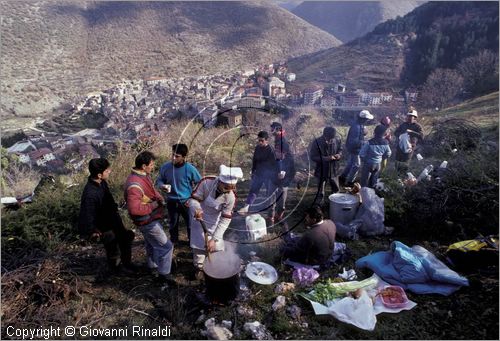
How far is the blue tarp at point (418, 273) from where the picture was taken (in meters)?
3.60

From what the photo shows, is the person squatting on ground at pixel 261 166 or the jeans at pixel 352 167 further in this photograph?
the jeans at pixel 352 167

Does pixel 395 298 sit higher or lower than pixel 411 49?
lower

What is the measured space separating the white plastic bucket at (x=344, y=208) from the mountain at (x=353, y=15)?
10343 cm

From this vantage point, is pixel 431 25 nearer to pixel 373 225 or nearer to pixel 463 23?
pixel 463 23

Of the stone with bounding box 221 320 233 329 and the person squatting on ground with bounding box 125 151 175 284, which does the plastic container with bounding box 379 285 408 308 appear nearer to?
the stone with bounding box 221 320 233 329

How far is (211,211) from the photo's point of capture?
376 centimetres

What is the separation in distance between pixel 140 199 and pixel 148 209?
14cm

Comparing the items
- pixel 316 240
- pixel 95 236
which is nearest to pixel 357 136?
pixel 316 240

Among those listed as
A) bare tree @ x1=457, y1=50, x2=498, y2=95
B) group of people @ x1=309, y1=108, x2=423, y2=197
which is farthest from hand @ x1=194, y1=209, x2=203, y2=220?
bare tree @ x1=457, y1=50, x2=498, y2=95

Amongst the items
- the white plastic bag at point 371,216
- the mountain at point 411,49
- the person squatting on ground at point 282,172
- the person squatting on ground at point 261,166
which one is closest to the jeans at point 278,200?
the person squatting on ground at point 282,172

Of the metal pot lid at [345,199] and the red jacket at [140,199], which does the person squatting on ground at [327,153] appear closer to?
the metal pot lid at [345,199]

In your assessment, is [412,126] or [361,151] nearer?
[361,151]

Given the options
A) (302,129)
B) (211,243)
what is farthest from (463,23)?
(211,243)

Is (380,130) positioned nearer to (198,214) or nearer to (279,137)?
(279,137)
